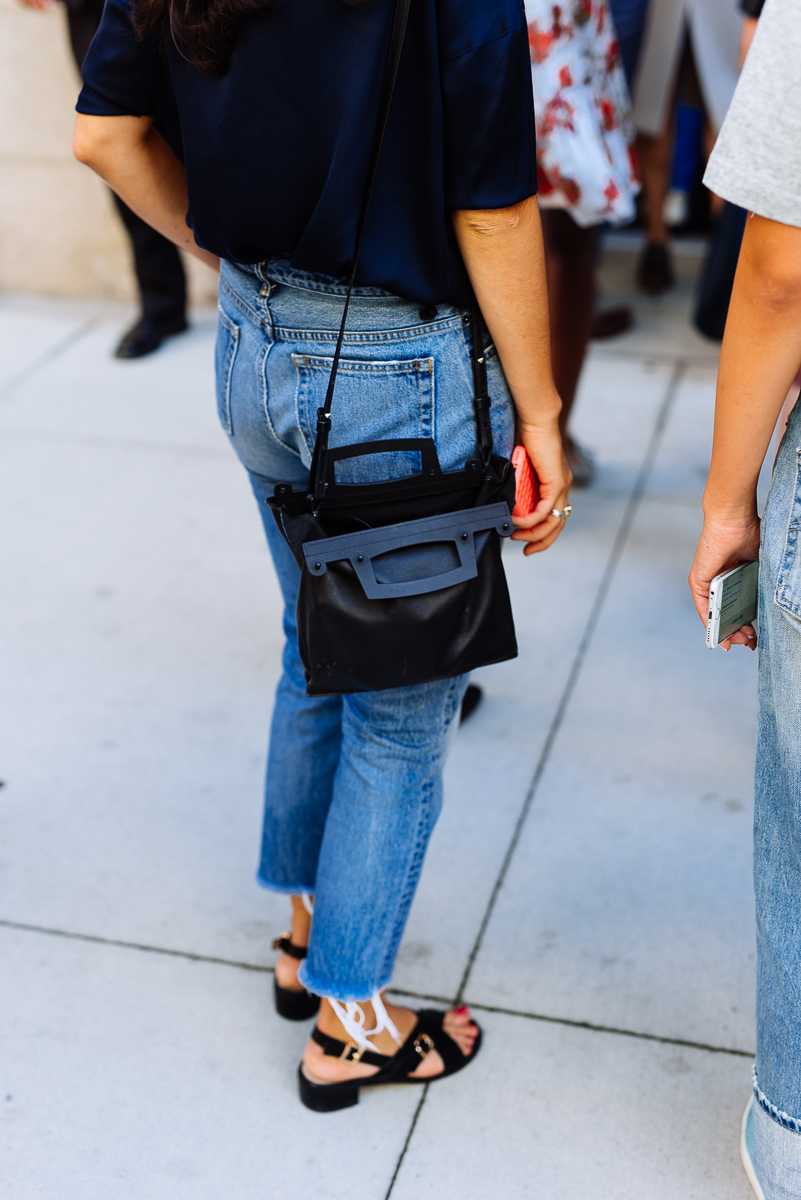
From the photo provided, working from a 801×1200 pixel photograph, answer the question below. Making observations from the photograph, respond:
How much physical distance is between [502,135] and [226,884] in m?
1.66

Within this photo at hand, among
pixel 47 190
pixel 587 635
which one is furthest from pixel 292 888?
pixel 47 190

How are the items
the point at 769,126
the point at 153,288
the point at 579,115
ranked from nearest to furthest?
the point at 769,126
the point at 579,115
the point at 153,288

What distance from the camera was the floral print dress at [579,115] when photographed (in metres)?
2.89

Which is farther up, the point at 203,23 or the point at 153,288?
the point at 203,23

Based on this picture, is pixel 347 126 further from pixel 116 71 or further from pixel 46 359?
pixel 46 359

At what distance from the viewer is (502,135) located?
56.0 inches

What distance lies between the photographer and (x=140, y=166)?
172 centimetres

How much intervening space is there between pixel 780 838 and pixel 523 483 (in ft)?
2.03

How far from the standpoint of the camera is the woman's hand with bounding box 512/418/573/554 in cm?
Answer: 173

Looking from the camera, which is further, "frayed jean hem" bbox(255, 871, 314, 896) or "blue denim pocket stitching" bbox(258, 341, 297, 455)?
"frayed jean hem" bbox(255, 871, 314, 896)

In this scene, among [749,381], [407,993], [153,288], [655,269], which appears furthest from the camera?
[655,269]

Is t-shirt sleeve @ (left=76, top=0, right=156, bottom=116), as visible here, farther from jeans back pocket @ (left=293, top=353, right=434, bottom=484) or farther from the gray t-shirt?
the gray t-shirt

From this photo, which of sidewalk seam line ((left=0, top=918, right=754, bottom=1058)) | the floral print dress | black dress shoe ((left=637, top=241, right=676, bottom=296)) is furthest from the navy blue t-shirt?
black dress shoe ((left=637, top=241, right=676, bottom=296))

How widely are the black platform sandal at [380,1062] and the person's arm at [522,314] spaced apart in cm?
92
